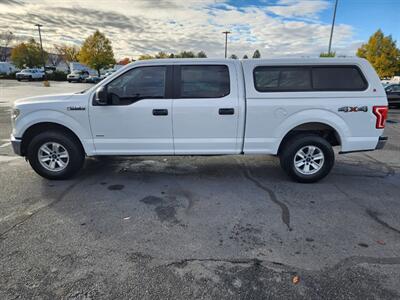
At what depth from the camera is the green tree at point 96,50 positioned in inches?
1736

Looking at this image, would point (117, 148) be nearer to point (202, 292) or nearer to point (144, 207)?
point (144, 207)

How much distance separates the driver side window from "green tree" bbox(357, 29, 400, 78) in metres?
37.6

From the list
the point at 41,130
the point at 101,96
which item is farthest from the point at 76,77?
the point at 101,96

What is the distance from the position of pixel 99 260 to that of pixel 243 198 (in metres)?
2.18

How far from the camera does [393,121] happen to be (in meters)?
11.5

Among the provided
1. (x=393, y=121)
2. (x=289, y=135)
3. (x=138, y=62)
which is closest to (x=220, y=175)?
(x=289, y=135)

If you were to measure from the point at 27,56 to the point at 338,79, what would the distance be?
58.2m

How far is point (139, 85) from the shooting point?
436cm

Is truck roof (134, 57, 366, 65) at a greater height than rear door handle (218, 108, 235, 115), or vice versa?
truck roof (134, 57, 366, 65)

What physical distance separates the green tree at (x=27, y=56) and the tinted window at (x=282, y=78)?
56888mm

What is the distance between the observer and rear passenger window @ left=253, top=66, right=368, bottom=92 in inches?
171

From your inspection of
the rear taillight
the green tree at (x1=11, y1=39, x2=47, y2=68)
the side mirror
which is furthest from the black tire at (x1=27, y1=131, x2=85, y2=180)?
the green tree at (x1=11, y1=39, x2=47, y2=68)

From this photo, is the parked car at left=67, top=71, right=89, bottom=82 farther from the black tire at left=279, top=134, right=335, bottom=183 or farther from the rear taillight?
the rear taillight

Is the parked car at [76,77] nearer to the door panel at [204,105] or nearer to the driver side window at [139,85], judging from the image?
the driver side window at [139,85]
